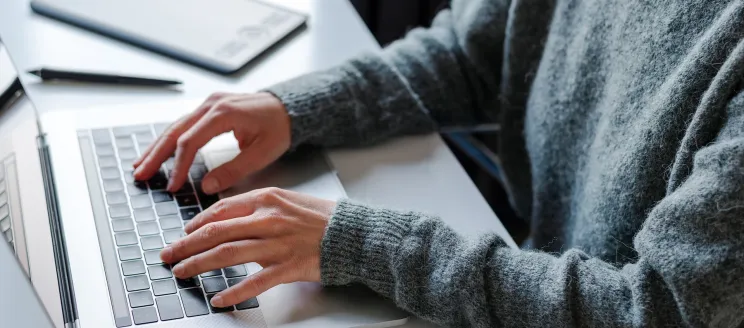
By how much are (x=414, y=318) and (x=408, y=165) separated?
226mm

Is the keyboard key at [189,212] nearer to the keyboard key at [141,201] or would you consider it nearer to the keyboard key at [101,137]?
the keyboard key at [141,201]

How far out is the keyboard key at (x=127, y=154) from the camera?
901 mm

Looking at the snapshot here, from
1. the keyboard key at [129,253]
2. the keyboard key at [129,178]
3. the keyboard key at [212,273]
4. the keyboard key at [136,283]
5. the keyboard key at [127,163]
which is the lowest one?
the keyboard key at [212,273]

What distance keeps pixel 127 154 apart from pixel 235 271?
0.22 metres

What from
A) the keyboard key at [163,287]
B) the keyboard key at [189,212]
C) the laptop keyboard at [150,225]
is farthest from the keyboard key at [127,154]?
the keyboard key at [163,287]

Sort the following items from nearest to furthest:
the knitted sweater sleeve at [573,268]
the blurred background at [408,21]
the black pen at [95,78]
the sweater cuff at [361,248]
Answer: the knitted sweater sleeve at [573,268]
the sweater cuff at [361,248]
the black pen at [95,78]
the blurred background at [408,21]

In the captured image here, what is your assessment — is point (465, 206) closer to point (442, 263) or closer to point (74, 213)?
point (442, 263)

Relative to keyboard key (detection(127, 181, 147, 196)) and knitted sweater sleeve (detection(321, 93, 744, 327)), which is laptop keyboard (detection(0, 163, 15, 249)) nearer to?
keyboard key (detection(127, 181, 147, 196))

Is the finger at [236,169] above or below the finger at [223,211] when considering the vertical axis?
above

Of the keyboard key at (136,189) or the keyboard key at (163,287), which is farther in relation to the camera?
the keyboard key at (136,189)

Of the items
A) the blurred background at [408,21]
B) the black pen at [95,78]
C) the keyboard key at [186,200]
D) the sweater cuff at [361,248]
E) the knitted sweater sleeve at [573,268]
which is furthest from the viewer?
the blurred background at [408,21]

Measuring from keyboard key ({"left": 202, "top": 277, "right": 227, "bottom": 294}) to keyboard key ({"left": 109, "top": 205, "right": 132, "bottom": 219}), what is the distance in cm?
13

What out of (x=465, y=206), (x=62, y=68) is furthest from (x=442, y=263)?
(x=62, y=68)

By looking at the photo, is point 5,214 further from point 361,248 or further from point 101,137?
point 361,248
